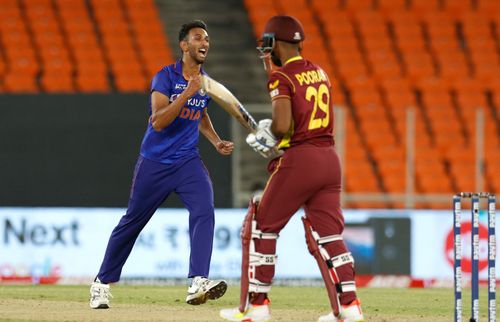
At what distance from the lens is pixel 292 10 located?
65.0 feet

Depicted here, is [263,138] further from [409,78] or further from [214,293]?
[409,78]

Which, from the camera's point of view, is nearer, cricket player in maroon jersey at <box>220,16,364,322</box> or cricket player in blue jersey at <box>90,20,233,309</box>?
cricket player in maroon jersey at <box>220,16,364,322</box>

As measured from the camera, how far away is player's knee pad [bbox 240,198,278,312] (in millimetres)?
7148

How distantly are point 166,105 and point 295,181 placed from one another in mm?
1676

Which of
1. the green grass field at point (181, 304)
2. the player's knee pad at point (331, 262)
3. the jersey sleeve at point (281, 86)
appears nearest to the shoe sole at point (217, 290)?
the green grass field at point (181, 304)

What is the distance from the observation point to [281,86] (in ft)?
23.2

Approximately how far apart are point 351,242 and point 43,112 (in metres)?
3.88

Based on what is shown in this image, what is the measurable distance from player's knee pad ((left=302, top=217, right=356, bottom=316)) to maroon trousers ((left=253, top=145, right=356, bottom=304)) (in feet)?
0.08

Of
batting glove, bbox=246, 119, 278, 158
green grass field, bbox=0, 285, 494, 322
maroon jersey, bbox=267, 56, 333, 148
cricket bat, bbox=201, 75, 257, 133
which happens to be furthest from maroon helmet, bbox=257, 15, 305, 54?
green grass field, bbox=0, 285, 494, 322

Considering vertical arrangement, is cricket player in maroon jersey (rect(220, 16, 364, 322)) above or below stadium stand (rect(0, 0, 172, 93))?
below

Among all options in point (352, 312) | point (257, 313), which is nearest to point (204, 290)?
point (257, 313)

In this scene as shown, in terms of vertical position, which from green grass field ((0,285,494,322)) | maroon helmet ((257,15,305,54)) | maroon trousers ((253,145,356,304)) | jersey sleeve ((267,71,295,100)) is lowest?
green grass field ((0,285,494,322))

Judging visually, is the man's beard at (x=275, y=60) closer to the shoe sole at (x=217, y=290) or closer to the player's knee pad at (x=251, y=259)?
the player's knee pad at (x=251, y=259)

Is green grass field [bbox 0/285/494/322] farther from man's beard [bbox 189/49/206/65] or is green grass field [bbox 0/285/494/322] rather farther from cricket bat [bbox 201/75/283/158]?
man's beard [bbox 189/49/206/65]
